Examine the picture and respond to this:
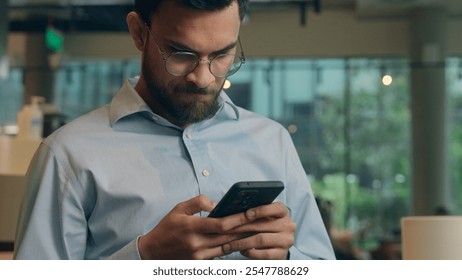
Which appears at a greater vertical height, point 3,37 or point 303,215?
point 3,37

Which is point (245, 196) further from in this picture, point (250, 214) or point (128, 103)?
point (128, 103)

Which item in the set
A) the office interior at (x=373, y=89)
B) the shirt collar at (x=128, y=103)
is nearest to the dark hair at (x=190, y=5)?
the shirt collar at (x=128, y=103)

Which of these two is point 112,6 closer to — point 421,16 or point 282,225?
point 282,225

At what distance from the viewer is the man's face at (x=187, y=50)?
4.01 feet

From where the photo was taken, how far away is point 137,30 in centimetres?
128

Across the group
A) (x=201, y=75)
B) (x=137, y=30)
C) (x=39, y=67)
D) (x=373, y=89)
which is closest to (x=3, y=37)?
(x=39, y=67)

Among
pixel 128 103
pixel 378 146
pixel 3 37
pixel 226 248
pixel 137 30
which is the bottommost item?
pixel 378 146

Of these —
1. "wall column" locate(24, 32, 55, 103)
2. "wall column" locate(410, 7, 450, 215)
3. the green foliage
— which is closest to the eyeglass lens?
"wall column" locate(24, 32, 55, 103)

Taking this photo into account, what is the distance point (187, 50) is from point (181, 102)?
9 cm

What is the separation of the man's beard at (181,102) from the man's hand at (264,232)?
249 mm

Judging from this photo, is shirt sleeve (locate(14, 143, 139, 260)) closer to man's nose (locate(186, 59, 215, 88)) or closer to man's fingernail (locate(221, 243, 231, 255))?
man's fingernail (locate(221, 243, 231, 255))

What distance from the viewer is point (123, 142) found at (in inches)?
49.1

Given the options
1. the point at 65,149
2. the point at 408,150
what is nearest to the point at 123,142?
the point at 65,149

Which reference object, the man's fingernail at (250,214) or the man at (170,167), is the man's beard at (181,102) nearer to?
the man at (170,167)
